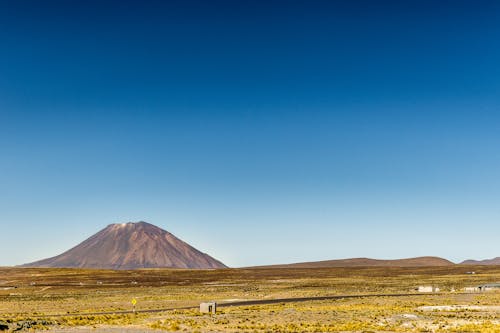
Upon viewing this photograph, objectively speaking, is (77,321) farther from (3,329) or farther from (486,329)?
(486,329)

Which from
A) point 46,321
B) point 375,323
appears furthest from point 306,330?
point 46,321

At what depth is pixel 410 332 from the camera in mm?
34969

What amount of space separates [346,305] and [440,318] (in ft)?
47.9

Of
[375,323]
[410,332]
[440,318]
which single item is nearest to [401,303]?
[440,318]

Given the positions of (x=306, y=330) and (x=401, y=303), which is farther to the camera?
(x=401, y=303)

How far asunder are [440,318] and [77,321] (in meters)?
29.9

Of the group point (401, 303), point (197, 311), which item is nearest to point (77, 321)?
point (197, 311)

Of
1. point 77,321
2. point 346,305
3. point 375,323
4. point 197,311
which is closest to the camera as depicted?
point 375,323

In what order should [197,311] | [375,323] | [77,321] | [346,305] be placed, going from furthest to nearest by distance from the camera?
[346,305]
[197,311]
[77,321]
[375,323]

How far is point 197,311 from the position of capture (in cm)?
5069

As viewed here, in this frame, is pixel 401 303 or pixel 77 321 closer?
pixel 77 321

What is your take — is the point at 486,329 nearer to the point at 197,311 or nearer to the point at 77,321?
the point at 197,311

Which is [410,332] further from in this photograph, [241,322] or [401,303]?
[401,303]

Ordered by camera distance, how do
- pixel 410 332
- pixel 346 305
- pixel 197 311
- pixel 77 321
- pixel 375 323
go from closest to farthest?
pixel 410 332 → pixel 375 323 → pixel 77 321 → pixel 197 311 → pixel 346 305
